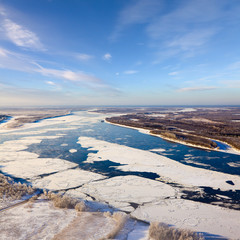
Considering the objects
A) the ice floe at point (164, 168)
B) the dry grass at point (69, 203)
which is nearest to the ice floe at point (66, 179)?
the dry grass at point (69, 203)

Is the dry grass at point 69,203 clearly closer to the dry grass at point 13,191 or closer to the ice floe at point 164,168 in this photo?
the dry grass at point 13,191

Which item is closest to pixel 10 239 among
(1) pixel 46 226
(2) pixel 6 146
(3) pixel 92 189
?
(1) pixel 46 226

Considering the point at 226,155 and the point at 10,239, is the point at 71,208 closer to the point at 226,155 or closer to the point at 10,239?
the point at 10,239

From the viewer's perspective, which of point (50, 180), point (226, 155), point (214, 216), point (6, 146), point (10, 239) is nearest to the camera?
point (10, 239)

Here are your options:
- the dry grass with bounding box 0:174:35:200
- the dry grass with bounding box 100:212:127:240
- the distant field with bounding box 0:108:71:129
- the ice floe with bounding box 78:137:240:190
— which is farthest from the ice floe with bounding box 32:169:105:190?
the distant field with bounding box 0:108:71:129

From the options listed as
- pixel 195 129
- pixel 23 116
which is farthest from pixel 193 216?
pixel 23 116
